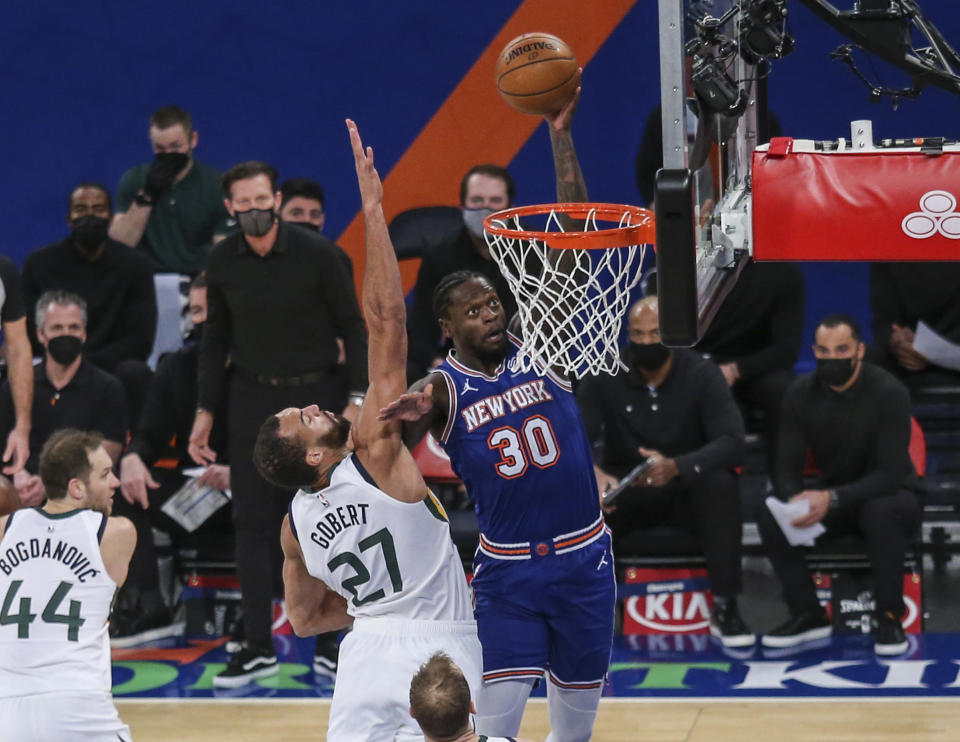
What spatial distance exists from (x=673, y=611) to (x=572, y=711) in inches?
113

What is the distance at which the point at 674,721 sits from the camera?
6965 millimetres

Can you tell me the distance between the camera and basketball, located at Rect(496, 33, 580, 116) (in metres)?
5.49

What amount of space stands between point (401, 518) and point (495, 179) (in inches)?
149

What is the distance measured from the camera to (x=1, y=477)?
774 cm

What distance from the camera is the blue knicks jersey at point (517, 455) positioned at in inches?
218

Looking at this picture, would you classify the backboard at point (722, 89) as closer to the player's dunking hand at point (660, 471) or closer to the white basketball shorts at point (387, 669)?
the white basketball shorts at point (387, 669)

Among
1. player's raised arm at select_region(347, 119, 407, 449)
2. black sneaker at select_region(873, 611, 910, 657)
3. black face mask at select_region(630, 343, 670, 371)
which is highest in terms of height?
black face mask at select_region(630, 343, 670, 371)

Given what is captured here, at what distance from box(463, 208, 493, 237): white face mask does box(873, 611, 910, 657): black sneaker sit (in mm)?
2843

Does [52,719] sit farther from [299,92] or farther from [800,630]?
[299,92]

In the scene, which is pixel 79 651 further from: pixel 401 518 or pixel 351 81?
pixel 351 81

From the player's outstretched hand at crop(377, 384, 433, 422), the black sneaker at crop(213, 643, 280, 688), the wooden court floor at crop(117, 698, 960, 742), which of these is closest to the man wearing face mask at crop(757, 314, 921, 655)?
the wooden court floor at crop(117, 698, 960, 742)

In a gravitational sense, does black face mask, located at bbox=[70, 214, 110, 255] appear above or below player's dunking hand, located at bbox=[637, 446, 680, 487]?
above

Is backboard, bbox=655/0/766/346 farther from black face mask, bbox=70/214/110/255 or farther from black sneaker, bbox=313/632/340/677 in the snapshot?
black face mask, bbox=70/214/110/255

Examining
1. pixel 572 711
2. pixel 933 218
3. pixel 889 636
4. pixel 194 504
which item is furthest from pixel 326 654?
pixel 933 218
